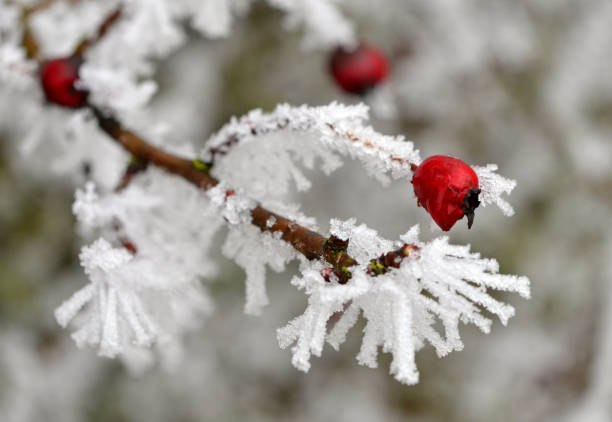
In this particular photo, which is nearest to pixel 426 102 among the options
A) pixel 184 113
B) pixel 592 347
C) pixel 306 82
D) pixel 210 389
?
pixel 306 82

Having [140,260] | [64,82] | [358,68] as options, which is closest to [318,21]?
[358,68]

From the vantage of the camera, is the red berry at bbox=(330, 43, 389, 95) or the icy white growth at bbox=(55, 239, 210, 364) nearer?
the icy white growth at bbox=(55, 239, 210, 364)

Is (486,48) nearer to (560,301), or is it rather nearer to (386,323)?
(560,301)

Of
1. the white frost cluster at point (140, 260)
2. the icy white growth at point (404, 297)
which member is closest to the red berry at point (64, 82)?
the white frost cluster at point (140, 260)

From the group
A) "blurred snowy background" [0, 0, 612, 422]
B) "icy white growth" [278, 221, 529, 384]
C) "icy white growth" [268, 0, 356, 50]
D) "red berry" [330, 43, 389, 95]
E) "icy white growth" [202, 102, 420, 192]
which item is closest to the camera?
"icy white growth" [278, 221, 529, 384]

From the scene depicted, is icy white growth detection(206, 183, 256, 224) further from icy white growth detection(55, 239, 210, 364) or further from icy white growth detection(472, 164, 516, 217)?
icy white growth detection(472, 164, 516, 217)

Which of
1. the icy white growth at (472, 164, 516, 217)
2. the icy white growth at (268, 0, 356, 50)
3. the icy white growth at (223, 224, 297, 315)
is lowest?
the icy white growth at (223, 224, 297, 315)

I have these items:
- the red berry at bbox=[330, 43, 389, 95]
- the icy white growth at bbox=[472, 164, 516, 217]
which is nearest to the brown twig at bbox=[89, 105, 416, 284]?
the icy white growth at bbox=[472, 164, 516, 217]

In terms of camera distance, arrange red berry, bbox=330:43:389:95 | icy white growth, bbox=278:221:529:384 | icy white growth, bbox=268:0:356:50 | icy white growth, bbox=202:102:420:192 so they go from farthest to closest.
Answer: red berry, bbox=330:43:389:95
icy white growth, bbox=268:0:356:50
icy white growth, bbox=202:102:420:192
icy white growth, bbox=278:221:529:384
